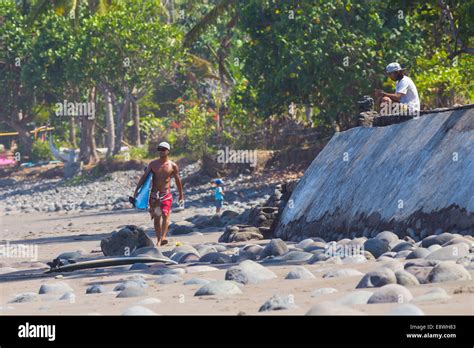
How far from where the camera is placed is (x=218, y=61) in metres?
43.3

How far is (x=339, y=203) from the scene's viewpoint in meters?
13.6

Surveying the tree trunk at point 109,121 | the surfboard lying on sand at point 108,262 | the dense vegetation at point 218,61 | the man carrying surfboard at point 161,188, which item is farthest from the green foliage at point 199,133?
the surfboard lying on sand at point 108,262

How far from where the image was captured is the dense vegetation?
2544cm

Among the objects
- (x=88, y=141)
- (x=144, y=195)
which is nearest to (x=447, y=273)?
(x=144, y=195)

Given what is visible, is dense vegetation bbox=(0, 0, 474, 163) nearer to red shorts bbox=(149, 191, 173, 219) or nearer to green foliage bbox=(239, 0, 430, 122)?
green foliage bbox=(239, 0, 430, 122)

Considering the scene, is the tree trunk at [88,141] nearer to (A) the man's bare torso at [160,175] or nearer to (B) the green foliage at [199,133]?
(B) the green foliage at [199,133]

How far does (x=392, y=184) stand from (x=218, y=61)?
1231 inches

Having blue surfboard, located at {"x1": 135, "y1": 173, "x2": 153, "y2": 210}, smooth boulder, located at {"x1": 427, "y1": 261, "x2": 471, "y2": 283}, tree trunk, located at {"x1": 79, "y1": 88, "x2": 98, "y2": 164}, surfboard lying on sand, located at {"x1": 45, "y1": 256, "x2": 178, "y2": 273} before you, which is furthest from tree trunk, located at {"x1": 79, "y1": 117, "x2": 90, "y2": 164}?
smooth boulder, located at {"x1": 427, "y1": 261, "x2": 471, "y2": 283}

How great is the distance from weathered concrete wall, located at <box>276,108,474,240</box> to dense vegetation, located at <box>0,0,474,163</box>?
2.94m

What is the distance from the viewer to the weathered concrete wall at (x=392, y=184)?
36.8 feet

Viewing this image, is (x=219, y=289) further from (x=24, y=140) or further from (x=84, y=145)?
(x=24, y=140)
